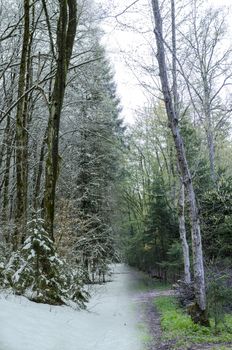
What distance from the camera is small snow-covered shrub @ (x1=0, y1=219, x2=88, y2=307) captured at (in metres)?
7.70

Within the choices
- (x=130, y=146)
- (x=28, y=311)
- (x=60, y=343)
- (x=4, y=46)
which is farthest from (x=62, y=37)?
(x=130, y=146)

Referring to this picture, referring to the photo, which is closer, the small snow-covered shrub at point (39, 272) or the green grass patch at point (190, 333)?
the green grass patch at point (190, 333)

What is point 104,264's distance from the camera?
1967 centimetres

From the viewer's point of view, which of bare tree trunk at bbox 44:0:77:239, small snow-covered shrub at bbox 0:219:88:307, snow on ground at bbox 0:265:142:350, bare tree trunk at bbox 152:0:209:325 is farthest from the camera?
bare tree trunk at bbox 44:0:77:239

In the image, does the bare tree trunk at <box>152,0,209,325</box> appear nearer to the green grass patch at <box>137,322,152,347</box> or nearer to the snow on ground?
the green grass patch at <box>137,322,152,347</box>

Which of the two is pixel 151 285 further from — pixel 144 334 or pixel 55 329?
pixel 55 329

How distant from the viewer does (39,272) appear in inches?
317

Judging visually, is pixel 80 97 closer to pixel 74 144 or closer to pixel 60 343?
pixel 74 144

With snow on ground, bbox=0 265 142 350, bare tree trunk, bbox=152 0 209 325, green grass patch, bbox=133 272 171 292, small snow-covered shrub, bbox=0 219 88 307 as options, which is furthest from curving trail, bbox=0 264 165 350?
green grass patch, bbox=133 272 171 292

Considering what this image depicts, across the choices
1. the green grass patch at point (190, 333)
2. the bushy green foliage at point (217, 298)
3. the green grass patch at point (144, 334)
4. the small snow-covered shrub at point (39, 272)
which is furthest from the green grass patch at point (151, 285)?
the bushy green foliage at point (217, 298)

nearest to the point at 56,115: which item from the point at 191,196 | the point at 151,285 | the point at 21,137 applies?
the point at 21,137

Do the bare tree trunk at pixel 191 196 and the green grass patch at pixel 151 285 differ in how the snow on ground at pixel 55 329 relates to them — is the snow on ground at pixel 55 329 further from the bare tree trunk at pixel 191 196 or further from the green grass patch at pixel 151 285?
the green grass patch at pixel 151 285

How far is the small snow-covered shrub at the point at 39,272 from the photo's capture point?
7.70 metres

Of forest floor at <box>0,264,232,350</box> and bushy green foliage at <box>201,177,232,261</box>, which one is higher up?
bushy green foliage at <box>201,177,232,261</box>
